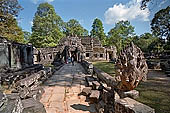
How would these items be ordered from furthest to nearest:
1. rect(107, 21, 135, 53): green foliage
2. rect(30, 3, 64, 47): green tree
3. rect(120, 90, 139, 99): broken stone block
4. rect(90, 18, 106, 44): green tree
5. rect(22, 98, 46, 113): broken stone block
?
1. rect(90, 18, 106, 44): green tree
2. rect(107, 21, 135, 53): green foliage
3. rect(30, 3, 64, 47): green tree
4. rect(22, 98, 46, 113): broken stone block
5. rect(120, 90, 139, 99): broken stone block

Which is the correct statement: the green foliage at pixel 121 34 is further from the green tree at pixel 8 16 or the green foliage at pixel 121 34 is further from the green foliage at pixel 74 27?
the green tree at pixel 8 16

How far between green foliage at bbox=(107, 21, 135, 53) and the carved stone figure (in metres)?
40.5

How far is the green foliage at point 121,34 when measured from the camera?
4209cm

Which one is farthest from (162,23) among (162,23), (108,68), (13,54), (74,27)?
(74,27)

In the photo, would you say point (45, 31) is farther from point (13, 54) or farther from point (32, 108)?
point (32, 108)

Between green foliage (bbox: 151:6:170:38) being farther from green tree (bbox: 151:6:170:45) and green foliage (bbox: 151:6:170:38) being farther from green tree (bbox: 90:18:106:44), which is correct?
green tree (bbox: 90:18:106:44)

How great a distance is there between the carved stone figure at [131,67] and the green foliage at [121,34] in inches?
1595

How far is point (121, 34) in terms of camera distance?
42.6 metres

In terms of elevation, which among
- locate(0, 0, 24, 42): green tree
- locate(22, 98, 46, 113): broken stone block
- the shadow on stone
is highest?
locate(0, 0, 24, 42): green tree

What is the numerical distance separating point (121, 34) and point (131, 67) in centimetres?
4300

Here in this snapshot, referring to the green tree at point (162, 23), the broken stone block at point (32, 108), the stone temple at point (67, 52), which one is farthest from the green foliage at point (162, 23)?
the broken stone block at point (32, 108)

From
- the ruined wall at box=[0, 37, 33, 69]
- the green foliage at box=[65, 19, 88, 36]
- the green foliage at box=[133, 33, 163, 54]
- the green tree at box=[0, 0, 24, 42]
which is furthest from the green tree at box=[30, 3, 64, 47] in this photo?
the green foliage at box=[133, 33, 163, 54]

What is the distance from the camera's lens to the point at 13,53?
10.3m

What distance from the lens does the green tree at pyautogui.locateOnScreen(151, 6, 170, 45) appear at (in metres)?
23.0
